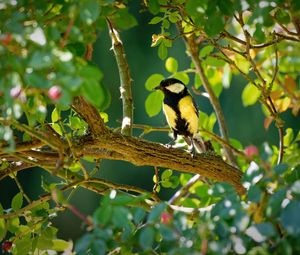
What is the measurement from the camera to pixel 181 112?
3.14 meters

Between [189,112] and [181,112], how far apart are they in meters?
0.06

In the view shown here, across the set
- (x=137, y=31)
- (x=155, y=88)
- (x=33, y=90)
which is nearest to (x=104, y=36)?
(x=137, y=31)

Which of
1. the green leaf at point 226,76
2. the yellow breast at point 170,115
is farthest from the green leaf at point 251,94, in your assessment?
the yellow breast at point 170,115

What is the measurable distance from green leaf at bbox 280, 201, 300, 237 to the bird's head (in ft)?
4.79

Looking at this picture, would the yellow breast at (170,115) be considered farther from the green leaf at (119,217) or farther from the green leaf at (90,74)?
the green leaf at (90,74)

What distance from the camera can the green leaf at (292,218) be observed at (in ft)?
3.53

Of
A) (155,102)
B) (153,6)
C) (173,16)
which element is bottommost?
(155,102)

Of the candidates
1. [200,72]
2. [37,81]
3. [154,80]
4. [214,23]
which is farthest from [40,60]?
[200,72]

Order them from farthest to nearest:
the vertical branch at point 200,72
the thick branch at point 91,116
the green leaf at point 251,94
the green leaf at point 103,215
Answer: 1. the vertical branch at point 200,72
2. the green leaf at point 251,94
3. the thick branch at point 91,116
4. the green leaf at point 103,215

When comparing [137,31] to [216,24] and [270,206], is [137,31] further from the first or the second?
[270,206]

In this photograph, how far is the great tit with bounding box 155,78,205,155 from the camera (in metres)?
2.87

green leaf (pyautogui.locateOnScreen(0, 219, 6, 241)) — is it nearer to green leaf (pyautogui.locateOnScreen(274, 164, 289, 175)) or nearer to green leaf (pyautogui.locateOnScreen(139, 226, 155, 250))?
green leaf (pyautogui.locateOnScreen(139, 226, 155, 250))

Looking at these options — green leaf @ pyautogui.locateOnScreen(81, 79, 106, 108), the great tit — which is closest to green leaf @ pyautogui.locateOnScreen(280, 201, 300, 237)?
A: green leaf @ pyautogui.locateOnScreen(81, 79, 106, 108)

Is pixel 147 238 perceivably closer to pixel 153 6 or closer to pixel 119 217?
pixel 119 217
